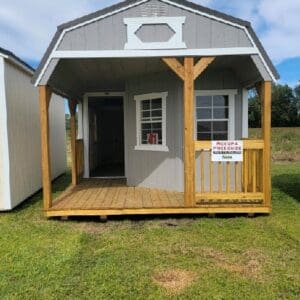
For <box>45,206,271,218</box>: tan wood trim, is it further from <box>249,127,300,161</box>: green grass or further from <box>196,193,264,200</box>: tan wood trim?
<box>249,127,300,161</box>: green grass

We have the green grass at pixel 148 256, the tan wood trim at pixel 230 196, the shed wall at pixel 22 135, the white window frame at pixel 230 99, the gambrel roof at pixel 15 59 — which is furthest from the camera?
the white window frame at pixel 230 99

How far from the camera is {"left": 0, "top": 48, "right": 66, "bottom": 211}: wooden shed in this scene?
6.62 meters

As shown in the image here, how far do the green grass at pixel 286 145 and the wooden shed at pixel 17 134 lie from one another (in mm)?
11673

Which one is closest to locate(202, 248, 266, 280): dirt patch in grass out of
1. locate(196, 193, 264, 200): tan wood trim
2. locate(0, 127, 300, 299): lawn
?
locate(0, 127, 300, 299): lawn

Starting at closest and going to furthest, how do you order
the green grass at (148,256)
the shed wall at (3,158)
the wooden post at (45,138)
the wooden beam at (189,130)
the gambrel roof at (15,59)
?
the green grass at (148,256), the wooden beam at (189,130), the wooden post at (45,138), the gambrel roof at (15,59), the shed wall at (3,158)

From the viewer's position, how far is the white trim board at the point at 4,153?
653 cm

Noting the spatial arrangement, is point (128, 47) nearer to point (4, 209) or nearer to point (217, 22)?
point (217, 22)

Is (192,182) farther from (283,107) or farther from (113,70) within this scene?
(283,107)

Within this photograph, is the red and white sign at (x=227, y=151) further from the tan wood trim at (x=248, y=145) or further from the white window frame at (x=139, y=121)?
the white window frame at (x=139, y=121)

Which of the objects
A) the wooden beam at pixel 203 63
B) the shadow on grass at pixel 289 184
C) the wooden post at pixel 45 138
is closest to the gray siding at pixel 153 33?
the wooden beam at pixel 203 63

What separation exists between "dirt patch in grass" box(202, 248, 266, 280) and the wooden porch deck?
57.5 inches

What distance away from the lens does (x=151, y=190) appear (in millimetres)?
7613

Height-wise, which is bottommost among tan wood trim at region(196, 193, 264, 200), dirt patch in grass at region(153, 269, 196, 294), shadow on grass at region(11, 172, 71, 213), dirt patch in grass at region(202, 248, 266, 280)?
dirt patch in grass at region(153, 269, 196, 294)

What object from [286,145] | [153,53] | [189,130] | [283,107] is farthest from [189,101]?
[283,107]
